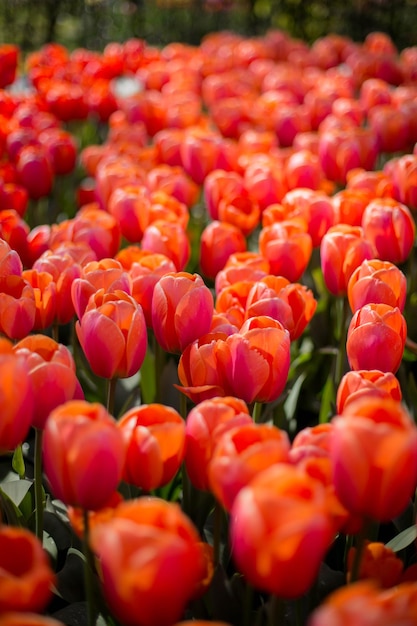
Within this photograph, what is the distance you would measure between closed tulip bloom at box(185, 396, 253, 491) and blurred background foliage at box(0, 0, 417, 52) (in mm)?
5951

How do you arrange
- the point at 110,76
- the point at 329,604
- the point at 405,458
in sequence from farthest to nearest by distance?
the point at 110,76
the point at 405,458
the point at 329,604

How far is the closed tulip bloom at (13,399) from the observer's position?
78 centimetres

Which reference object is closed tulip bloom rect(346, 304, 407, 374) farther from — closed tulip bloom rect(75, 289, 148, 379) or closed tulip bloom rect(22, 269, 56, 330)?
closed tulip bloom rect(22, 269, 56, 330)

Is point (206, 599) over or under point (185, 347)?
under

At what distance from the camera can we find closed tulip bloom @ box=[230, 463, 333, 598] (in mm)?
625

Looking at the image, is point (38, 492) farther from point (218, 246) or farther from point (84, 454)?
point (218, 246)

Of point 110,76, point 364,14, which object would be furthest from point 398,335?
point 364,14

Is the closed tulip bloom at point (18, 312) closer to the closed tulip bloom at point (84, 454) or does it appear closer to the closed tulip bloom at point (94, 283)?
the closed tulip bloom at point (94, 283)

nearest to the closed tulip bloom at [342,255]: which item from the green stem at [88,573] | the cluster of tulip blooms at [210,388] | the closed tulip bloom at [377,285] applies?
the cluster of tulip blooms at [210,388]

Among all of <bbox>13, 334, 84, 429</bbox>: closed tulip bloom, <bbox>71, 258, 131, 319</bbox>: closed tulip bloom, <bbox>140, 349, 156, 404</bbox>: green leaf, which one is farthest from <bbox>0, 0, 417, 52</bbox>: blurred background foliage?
<bbox>13, 334, 84, 429</bbox>: closed tulip bloom

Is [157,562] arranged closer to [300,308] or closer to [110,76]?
[300,308]

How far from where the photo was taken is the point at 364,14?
22.4ft

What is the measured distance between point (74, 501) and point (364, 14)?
22.2ft

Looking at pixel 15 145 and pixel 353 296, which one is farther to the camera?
pixel 15 145
